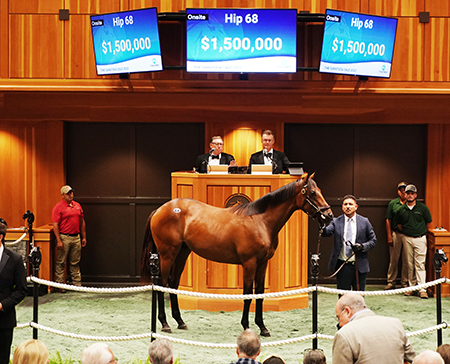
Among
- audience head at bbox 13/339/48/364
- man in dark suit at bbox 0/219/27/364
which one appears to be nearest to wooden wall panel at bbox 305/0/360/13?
man in dark suit at bbox 0/219/27/364

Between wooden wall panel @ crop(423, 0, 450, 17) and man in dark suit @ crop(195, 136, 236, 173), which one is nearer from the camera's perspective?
man in dark suit @ crop(195, 136, 236, 173)

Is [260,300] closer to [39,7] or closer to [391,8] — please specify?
[391,8]

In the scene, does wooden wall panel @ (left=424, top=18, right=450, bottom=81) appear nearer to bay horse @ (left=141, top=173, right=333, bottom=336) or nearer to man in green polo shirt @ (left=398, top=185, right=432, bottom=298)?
man in green polo shirt @ (left=398, top=185, right=432, bottom=298)

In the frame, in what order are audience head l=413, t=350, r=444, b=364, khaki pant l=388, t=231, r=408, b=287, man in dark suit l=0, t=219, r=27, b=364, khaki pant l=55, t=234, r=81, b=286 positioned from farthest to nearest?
khaki pant l=388, t=231, r=408, b=287 → khaki pant l=55, t=234, r=81, b=286 → man in dark suit l=0, t=219, r=27, b=364 → audience head l=413, t=350, r=444, b=364

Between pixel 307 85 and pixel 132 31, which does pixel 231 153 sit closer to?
pixel 307 85

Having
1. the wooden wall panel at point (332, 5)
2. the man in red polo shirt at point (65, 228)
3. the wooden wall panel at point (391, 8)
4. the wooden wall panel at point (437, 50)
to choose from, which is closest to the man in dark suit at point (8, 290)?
the man in red polo shirt at point (65, 228)

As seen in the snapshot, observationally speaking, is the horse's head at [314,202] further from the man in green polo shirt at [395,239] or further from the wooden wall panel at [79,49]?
the wooden wall panel at [79,49]

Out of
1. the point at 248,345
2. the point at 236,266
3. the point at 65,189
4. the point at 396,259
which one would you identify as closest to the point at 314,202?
the point at 236,266

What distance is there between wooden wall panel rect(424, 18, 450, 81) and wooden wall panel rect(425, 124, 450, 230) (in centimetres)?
Answer: 100

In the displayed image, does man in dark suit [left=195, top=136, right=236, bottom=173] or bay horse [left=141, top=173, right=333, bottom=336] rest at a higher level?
man in dark suit [left=195, top=136, right=236, bottom=173]

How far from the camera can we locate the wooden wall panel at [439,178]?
10.2 m

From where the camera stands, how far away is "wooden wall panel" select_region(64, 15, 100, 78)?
9867 mm

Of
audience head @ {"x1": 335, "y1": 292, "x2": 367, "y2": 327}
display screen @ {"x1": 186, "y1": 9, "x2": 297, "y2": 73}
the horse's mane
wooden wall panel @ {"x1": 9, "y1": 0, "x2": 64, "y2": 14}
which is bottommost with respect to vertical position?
audience head @ {"x1": 335, "y1": 292, "x2": 367, "y2": 327}

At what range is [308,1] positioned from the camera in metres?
9.84
